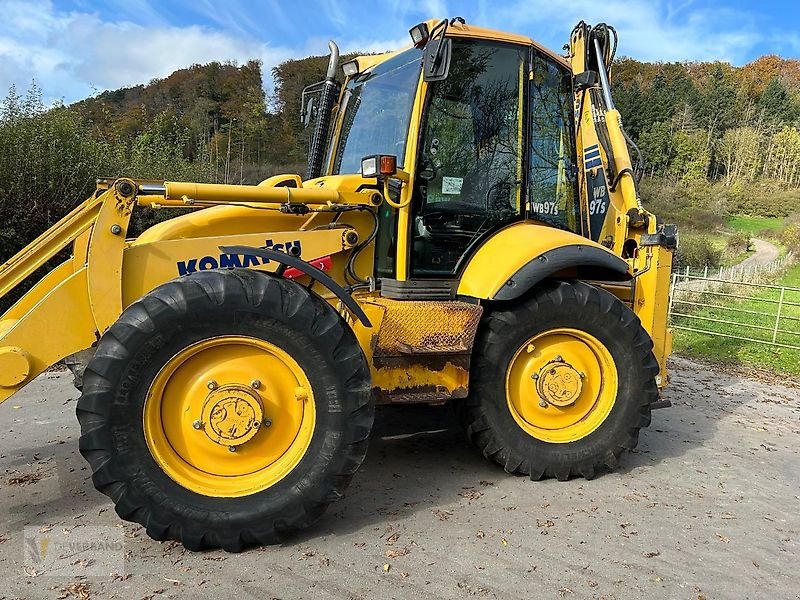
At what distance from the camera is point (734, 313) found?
14.0 m

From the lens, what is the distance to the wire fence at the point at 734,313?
998 cm

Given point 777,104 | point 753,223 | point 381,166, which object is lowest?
point 753,223

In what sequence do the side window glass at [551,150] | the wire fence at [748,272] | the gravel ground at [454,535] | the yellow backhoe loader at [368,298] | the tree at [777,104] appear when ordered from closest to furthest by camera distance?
the gravel ground at [454,535] < the yellow backhoe loader at [368,298] < the side window glass at [551,150] < the wire fence at [748,272] < the tree at [777,104]

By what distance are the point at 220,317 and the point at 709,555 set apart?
2862mm

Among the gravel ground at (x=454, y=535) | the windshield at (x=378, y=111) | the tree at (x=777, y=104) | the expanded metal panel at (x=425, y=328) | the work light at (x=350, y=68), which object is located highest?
the tree at (x=777, y=104)

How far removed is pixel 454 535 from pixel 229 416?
4.52ft

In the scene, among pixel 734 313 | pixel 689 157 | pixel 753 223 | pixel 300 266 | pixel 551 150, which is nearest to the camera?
pixel 300 266

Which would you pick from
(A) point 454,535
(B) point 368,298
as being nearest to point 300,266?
(B) point 368,298

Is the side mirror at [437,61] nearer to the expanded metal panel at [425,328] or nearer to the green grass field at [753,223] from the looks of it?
the expanded metal panel at [425,328]

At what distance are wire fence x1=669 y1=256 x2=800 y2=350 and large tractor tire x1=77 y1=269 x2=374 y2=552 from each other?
6922 mm

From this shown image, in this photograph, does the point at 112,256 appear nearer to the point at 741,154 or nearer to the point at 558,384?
the point at 558,384

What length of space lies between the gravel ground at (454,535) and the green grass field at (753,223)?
167 feet

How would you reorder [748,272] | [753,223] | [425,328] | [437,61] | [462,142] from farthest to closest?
1. [753,223]
2. [748,272]
3. [462,142]
4. [425,328]
5. [437,61]

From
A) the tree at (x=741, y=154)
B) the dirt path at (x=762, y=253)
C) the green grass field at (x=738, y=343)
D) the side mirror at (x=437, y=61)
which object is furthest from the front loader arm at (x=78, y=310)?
the tree at (x=741, y=154)
